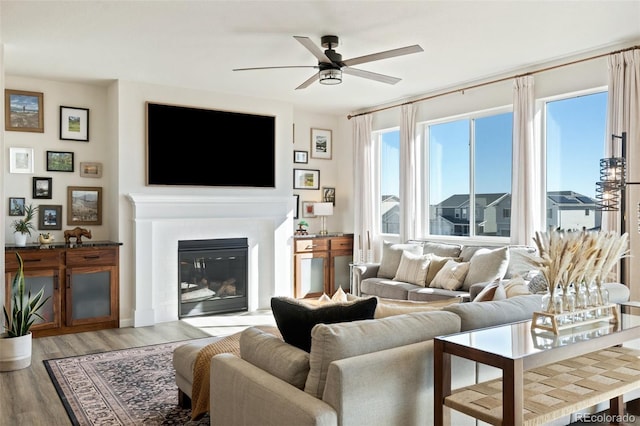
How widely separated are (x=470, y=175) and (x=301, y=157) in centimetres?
261

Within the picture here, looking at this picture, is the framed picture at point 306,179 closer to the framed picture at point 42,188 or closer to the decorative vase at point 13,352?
the framed picture at point 42,188

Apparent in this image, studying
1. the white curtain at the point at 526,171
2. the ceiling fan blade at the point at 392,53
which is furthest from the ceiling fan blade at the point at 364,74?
the white curtain at the point at 526,171

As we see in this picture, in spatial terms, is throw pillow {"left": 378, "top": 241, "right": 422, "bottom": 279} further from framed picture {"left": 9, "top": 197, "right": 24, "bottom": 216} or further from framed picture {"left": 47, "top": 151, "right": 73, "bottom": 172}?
framed picture {"left": 9, "top": 197, "right": 24, "bottom": 216}

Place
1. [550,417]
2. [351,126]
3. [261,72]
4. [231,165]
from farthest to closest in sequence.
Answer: [351,126] < [231,165] < [261,72] < [550,417]

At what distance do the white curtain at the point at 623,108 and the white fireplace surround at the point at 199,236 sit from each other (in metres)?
3.86

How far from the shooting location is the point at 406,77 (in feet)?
18.9

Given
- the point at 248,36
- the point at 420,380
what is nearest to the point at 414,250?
the point at 248,36

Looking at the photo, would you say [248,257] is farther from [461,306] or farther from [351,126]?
[461,306]

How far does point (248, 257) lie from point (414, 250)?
6.92 feet

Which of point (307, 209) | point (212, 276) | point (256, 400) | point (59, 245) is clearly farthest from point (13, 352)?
point (307, 209)

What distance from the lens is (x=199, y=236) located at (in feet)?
20.4

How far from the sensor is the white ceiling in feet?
12.2

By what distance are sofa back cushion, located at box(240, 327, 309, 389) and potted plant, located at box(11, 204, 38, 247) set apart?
158 inches

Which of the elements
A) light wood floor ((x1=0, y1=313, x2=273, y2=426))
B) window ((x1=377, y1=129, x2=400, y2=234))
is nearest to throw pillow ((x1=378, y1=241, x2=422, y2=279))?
window ((x1=377, y1=129, x2=400, y2=234))
